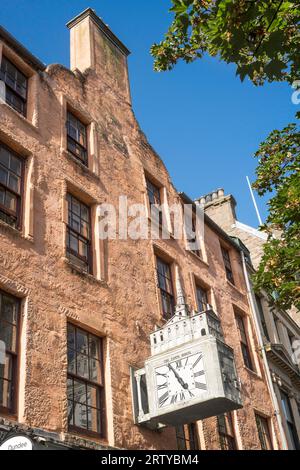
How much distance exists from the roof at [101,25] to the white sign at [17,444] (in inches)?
580

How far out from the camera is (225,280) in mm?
20219

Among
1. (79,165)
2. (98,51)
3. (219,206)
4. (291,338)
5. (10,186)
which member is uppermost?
(219,206)

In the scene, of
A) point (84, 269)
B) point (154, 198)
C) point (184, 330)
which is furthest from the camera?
point (154, 198)

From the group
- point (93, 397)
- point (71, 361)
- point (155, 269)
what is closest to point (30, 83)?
point (155, 269)

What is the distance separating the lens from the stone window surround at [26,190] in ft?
36.4

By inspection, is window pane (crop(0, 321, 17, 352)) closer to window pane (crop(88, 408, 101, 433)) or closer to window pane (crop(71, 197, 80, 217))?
window pane (crop(88, 408, 101, 433))

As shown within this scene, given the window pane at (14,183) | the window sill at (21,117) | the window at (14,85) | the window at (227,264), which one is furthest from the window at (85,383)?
the window at (227,264)

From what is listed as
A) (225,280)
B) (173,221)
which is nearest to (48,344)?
(173,221)

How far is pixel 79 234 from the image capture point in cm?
1287

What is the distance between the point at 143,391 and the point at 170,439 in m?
1.52

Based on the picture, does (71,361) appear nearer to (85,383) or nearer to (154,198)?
(85,383)

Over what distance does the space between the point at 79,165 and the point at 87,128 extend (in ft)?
6.77

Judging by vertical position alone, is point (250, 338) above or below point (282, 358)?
above

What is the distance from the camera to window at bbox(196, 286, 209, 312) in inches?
692
